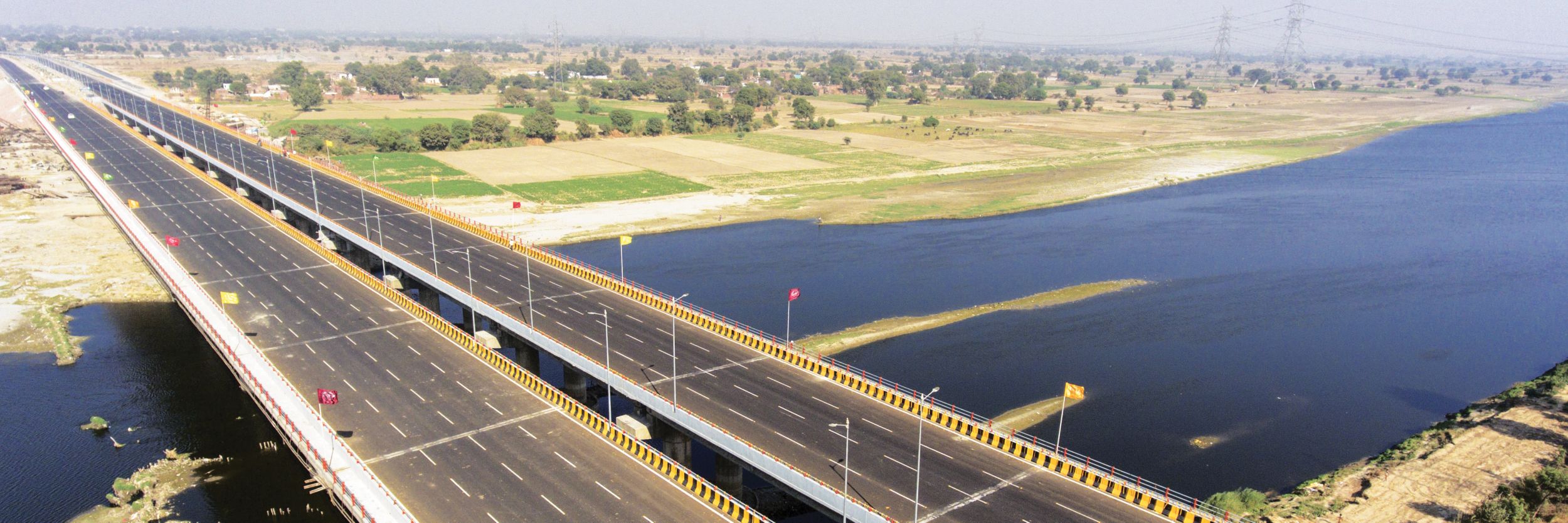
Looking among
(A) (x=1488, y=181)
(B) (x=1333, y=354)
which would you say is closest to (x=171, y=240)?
(B) (x=1333, y=354)

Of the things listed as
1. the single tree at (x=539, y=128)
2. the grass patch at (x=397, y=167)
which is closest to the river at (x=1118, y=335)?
the grass patch at (x=397, y=167)

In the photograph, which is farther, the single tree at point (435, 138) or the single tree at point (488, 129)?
the single tree at point (488, 129)

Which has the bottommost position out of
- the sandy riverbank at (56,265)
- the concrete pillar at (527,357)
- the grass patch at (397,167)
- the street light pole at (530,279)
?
the sandy riverbank at (56,265)

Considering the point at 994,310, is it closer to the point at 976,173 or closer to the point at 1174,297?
the point at 1174,297

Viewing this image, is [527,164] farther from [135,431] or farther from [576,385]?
[576,385]

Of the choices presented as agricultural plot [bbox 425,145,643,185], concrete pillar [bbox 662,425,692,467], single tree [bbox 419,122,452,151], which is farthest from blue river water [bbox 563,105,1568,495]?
single tree [bbox 419,122,452,151]

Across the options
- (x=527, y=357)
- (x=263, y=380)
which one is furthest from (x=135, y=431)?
(x=527, y=357)

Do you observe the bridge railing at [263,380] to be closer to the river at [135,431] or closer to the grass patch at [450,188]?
the river at [135,431]
